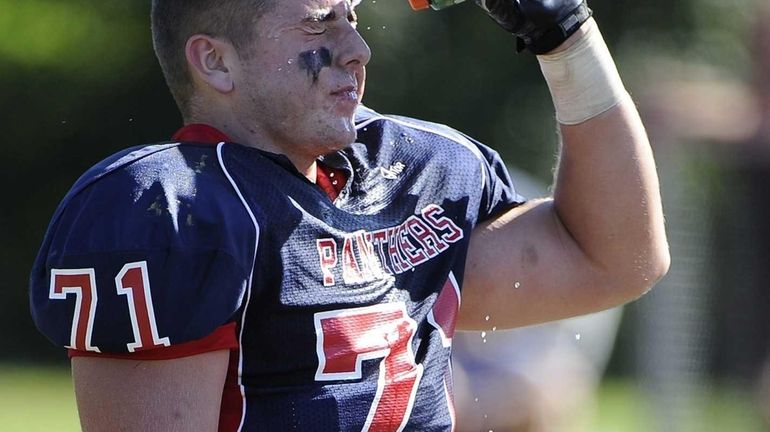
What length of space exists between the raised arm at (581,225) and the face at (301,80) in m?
0.37

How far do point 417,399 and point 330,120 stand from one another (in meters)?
0.49

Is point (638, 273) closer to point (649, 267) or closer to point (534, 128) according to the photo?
point (649, 267)

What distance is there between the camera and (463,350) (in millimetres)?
3734

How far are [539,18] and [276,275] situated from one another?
2.26 ft

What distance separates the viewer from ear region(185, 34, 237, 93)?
2293mm

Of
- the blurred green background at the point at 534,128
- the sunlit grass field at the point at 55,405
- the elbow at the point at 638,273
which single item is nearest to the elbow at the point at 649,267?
the elbow at the point at 638,273

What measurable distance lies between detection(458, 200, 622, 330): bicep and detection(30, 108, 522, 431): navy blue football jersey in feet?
0.31

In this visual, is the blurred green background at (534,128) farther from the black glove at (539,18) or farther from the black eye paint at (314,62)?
the black eye paint at (314,62)

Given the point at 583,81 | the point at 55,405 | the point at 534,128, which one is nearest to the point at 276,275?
the point at 583,81

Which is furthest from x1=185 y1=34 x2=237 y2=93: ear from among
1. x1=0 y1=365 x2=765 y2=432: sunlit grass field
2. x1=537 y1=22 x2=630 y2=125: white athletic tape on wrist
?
x1=0 y1=365 x2=765 y2=432: sunlit grass field

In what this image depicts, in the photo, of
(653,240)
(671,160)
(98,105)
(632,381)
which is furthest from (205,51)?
(98,105)

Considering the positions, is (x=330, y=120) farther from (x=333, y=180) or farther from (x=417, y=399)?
(x=417, y=399)

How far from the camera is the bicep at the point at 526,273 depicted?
249 cm

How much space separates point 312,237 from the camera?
213 cm
